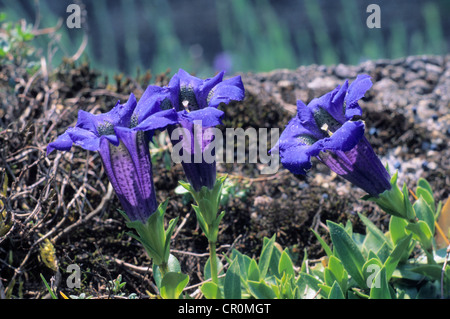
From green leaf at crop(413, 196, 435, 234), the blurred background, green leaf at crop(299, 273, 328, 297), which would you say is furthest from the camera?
the blurred background

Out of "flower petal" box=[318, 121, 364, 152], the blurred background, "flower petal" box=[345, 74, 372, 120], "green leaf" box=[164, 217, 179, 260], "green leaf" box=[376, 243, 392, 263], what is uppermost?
the blurred background

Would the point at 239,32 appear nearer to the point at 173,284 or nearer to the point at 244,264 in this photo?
the point at 244,264

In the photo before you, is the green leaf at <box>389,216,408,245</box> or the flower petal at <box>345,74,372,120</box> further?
the green leaf at <box>389,216,408,245</box>

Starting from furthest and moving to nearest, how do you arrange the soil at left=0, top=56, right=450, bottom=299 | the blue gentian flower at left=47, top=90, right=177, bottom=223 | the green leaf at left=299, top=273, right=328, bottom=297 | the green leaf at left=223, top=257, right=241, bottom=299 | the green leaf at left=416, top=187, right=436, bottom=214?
the soil at left=0, top=56, right=450, bottom=299, the green leaf at left=416, top=187, right=436, bottom=214, the green leaf at left=299, top=273, right=328, bottom=297, the green leaf at left=223, top=257, right=241, bottom=299, the blue gentian flower at left=47, top=90, right=177, bottom=223

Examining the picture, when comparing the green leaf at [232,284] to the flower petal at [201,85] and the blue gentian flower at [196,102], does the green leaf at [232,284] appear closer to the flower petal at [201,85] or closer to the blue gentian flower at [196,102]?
the blue gentian flower at [196,102]

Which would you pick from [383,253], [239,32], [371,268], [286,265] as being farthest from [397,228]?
[239,32]

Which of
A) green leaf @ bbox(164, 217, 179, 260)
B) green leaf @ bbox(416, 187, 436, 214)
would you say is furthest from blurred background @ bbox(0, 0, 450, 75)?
green leaf @ bbox(164, 217, 179, 260)

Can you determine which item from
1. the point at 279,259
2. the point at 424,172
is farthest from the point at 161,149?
the point at 424,172

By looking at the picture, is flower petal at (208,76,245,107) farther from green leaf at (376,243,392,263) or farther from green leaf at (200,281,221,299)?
green leaf at (376,243,392,263)
